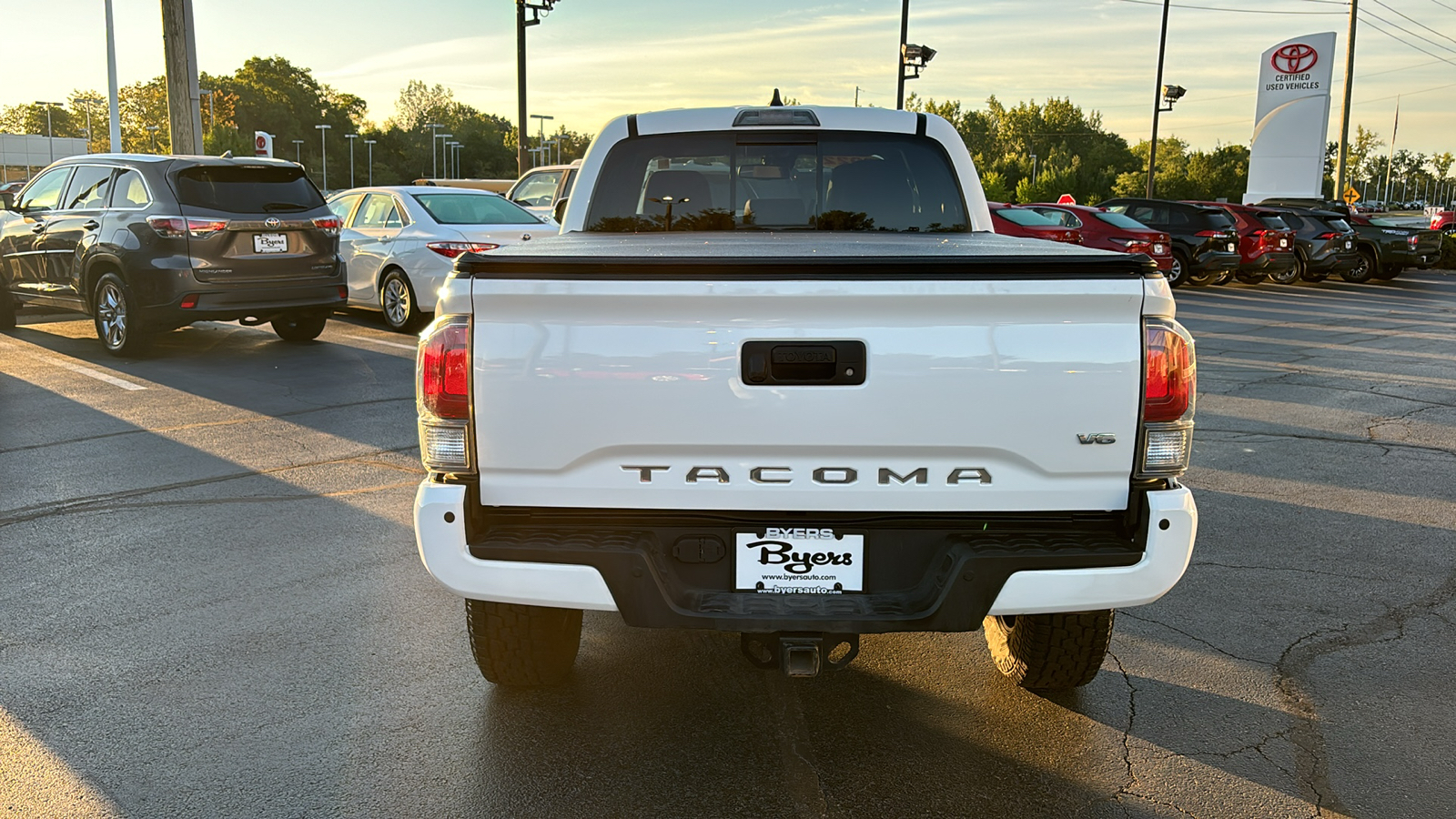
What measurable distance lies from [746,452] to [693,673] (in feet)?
4.45

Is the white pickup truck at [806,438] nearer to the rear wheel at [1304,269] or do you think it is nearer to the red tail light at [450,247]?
the red tail light at [450,247]

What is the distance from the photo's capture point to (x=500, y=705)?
11.8ft

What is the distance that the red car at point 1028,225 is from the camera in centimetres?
1862

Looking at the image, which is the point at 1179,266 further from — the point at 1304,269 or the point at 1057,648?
the point at 1057,648

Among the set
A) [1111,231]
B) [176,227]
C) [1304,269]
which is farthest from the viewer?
[1304,269]

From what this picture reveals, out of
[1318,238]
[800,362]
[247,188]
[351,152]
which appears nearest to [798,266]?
[800,362]

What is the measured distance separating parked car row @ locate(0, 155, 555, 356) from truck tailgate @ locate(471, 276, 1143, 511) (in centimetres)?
887

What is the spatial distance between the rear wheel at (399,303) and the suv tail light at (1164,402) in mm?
10666

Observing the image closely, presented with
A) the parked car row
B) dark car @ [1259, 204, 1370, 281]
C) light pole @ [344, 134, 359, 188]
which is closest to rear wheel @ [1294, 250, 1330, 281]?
dark car @ [1259, 204, 1370, 281]

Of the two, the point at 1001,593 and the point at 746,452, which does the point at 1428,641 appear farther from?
the point at 746,452

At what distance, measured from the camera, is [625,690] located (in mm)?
3729

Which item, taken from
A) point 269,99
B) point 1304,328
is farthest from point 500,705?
point 269,99

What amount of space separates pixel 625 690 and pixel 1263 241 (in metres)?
23.0

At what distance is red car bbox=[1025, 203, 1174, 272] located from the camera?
65.5 ft
